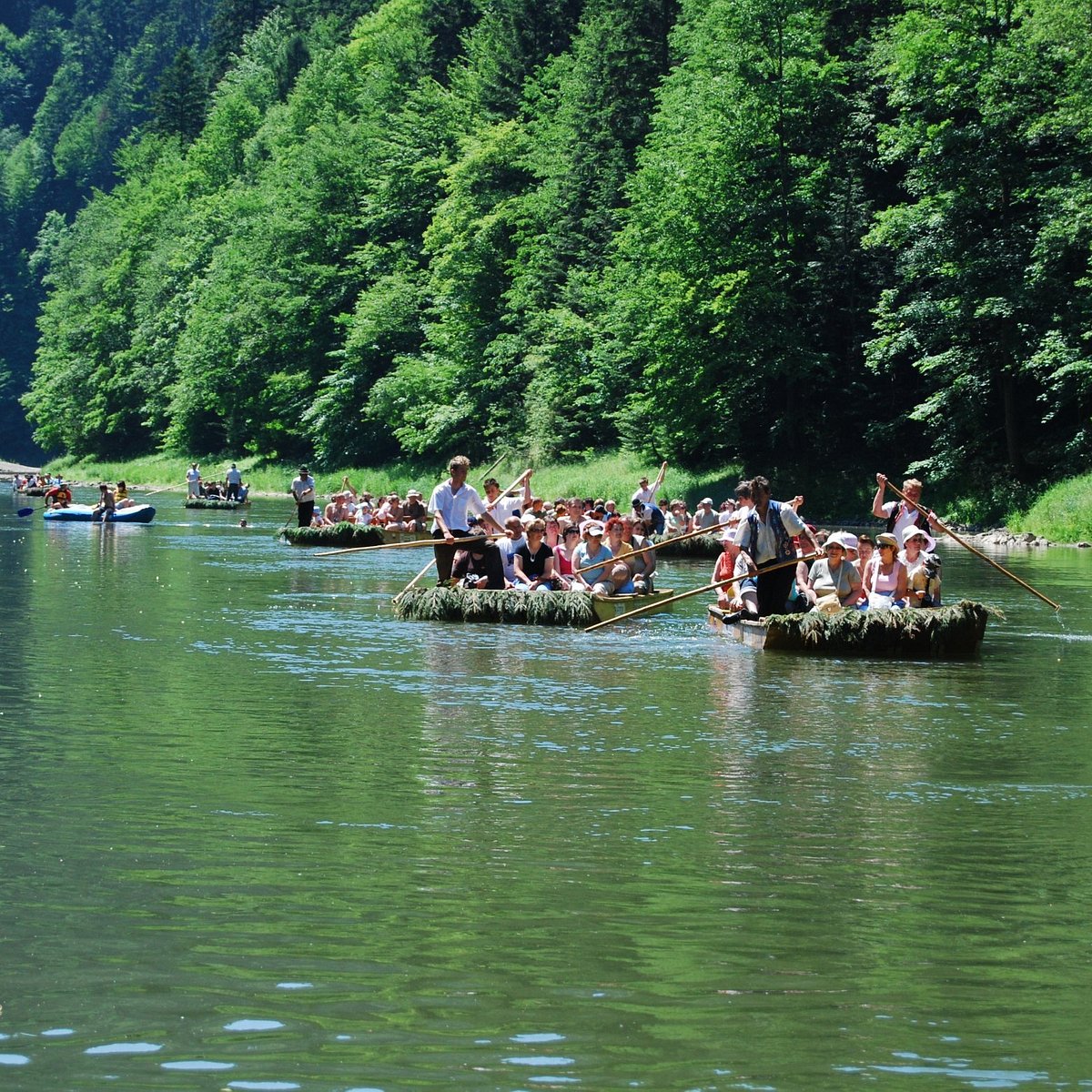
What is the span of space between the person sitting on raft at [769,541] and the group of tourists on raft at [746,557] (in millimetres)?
11

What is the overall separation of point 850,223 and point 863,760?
141 feet

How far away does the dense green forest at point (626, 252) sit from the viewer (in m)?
47.0

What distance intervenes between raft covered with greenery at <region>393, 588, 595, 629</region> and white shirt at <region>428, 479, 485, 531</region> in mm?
900

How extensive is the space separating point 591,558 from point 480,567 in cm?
166

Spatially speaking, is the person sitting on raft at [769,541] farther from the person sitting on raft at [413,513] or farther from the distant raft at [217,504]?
the distant raft at [217,504]

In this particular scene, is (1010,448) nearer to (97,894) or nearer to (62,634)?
(62,634)

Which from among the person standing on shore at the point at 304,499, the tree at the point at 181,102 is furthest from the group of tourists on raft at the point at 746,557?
the tree at the point at 181,102

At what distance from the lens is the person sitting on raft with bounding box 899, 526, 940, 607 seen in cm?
2138

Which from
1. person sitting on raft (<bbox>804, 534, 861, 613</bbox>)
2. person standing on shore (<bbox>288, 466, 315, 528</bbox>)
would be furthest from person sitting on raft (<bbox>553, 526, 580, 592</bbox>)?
person standing on shore (<bbox>288, 466, 315, 528</bbox>)

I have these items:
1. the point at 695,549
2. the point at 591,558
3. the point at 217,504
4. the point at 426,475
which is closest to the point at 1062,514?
the point at 695,549

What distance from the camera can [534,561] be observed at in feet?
83.5

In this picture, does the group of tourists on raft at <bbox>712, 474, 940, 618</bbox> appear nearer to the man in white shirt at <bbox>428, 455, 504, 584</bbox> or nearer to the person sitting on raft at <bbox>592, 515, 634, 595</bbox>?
the person sitting on raft at <bbox>592, 515, 634, 595</bbox>

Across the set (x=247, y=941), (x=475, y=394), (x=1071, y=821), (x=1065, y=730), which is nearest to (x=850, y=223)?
(x=475, y=394)

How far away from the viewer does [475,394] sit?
238 feet
